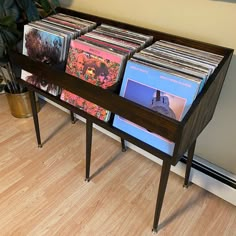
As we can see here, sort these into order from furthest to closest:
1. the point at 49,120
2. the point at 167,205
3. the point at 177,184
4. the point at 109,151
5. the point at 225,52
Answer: the point at 49,120
the point at 109,151
the point at 177,184
the point at 167,205
the point at 225,52

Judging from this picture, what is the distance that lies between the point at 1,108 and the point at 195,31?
4.97ft

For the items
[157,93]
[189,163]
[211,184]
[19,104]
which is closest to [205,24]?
[157,93]

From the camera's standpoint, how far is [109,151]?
1.62 metres

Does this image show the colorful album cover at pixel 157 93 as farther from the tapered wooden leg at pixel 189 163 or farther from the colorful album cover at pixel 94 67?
the tapered wooden leg at pixel 189 163

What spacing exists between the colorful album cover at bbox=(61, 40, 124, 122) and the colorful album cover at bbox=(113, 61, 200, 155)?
7 centimetres

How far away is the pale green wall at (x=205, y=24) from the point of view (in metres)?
1.00

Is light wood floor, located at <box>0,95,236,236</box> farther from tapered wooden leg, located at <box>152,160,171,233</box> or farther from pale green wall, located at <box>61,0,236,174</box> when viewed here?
pale green wall, located at <box>61,0,236,174</box>

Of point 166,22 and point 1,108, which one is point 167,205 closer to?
point 166,22

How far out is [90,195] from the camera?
4.44ft

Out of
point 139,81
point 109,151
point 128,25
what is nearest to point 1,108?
point 109,151

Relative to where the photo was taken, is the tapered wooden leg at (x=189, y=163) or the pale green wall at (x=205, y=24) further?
the tapered wooden leg at (x=189, y=163)

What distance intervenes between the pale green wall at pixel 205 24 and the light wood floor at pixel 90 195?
0.27m

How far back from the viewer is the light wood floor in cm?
122

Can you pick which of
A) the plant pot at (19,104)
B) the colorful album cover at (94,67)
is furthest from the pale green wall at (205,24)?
the plant pot at (19,104)
